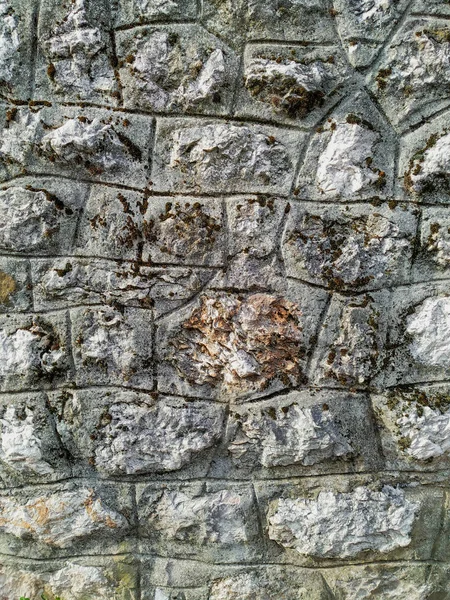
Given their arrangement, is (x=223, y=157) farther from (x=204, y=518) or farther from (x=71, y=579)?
(x=71, y=579)

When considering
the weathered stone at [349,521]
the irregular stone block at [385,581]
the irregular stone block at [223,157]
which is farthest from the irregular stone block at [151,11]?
the irregular stone block at [385,581]

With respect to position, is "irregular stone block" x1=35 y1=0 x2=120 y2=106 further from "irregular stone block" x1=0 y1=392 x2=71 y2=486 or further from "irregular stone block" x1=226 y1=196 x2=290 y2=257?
"irregular stone block" x1=0 y1=392 x2=71 y2=486

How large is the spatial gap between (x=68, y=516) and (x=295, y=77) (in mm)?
1912

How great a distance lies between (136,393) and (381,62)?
1.56 m

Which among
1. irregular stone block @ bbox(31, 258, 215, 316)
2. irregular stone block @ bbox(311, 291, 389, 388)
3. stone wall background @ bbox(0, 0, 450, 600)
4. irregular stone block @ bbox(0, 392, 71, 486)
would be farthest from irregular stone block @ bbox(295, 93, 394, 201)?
irregular stone block @ bbox(0, 392, 71, 486)

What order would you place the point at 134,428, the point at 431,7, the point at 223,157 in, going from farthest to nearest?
the point at 134,428 < the point at 223,157 < the point at 431,7

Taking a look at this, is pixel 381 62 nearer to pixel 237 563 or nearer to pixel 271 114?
pixel 271 114

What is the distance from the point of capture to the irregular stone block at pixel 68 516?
2.27 metres

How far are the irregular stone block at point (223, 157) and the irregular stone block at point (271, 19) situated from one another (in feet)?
1.09

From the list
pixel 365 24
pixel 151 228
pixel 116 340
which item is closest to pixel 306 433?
pixel 116 340

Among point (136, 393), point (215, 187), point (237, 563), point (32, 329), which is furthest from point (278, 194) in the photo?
point (237, 563)

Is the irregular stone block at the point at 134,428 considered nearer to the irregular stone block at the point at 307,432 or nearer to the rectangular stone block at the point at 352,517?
the irregular stone block at the point at 307,432

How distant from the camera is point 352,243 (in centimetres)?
213

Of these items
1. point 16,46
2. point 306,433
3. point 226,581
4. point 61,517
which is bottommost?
point 226,581
